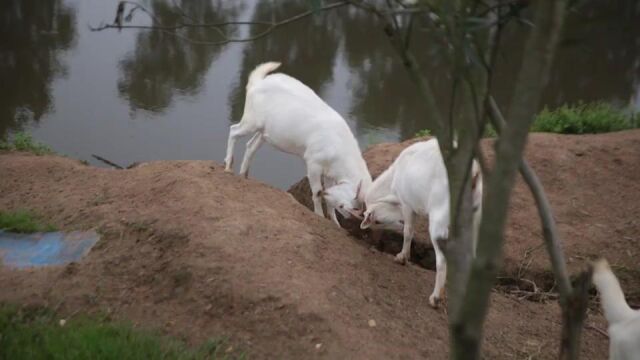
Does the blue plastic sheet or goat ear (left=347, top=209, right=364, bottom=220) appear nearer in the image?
the blue plastic sheet

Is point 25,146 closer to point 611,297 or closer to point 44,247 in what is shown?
point 44,247

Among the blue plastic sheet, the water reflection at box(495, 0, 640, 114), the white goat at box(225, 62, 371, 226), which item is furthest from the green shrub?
the blue plastic sheet

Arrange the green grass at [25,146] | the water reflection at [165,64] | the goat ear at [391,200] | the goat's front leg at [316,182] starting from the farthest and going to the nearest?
1. the water reflection at [165,64]
2. the green grass at [25,146]
3. the goat's front leg at [316,182]
4. the goat ear at [391,200]

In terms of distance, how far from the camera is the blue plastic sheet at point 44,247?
406 cm

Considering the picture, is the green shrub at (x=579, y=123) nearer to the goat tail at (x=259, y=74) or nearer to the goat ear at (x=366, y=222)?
the goat tail at (x=259, y=74)

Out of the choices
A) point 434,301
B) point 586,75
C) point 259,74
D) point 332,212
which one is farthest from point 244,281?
point 586,75

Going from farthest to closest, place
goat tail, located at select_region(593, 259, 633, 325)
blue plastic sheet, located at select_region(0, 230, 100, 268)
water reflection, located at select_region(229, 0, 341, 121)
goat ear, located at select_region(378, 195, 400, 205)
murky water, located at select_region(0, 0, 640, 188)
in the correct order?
water reflection, located at select_region(229, 0, 341, 121) → murky water, located at select_region(0, 0, 640, 188) → goat ear, located at select_region(378, 195, 400, 205) → blue plastic sheet, located at select_region(0, 230, 100, 268) → goat tail, located at select_region(593, 259, 633, 325)

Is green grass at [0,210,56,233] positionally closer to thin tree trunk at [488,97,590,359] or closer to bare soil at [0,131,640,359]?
bare soil at [0,131,640,359]

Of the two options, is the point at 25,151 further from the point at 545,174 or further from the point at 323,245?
the point at 545,174

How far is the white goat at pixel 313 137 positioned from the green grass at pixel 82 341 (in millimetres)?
2446

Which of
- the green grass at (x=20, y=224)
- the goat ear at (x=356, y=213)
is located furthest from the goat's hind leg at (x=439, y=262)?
the green grass at (x=20, y=224)


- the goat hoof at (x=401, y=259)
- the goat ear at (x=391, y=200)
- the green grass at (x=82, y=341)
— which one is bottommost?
the goat hoof at (x=401, y=259)

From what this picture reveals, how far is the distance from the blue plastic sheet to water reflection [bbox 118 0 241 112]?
6.47m

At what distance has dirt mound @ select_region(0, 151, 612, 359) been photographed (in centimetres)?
347
